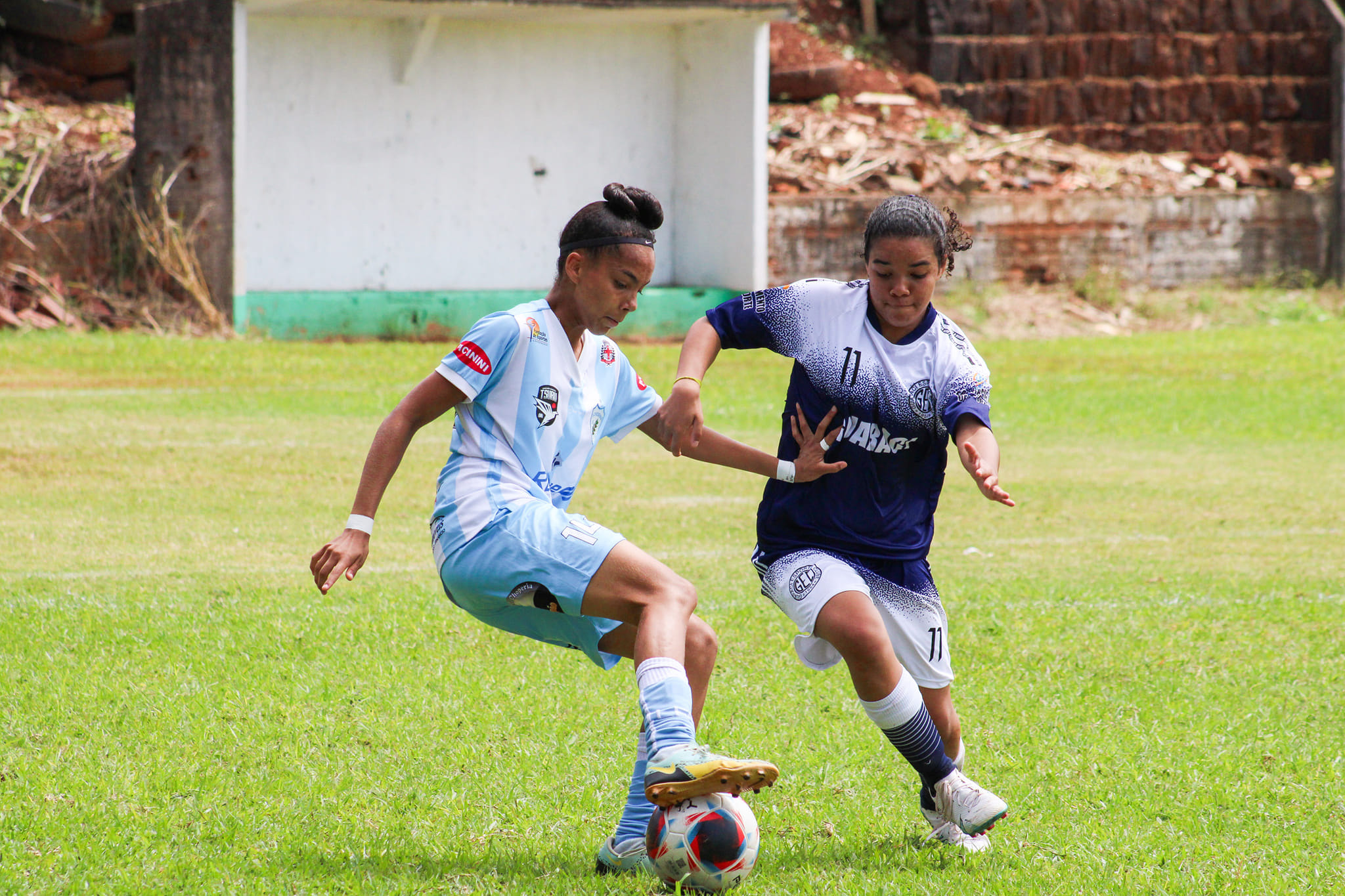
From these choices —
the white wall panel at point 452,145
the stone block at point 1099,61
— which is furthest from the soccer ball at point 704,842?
the stone block at point 1099,61

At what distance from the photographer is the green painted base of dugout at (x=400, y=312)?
18.0 metres

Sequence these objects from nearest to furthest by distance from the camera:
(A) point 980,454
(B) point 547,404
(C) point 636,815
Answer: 1. (C) point 636,815
2. (B) point 547,404
3. (A) point 980,454

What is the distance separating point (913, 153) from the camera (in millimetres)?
22328

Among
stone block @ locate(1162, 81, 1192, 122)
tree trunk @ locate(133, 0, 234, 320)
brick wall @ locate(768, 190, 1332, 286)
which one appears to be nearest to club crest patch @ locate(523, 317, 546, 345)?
tree trunk @ locate(133, 0, 234, 320)

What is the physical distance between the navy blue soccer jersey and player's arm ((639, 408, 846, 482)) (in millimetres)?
48

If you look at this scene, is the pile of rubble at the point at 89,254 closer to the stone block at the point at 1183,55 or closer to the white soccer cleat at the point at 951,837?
the white soccer cleat at the point at 951,837

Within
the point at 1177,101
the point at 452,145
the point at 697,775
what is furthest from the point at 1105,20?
the point at 697,775

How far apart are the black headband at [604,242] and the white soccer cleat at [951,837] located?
1.63m

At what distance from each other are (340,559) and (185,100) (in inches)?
577

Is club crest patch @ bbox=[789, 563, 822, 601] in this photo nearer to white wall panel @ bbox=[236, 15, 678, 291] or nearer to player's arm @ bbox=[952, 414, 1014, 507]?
player's arm @ bbox=[952, 414, 1014, 507]

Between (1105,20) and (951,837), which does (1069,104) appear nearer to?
(1105,20)

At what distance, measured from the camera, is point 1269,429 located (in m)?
12.9

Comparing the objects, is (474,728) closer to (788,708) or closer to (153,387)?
(788,708)

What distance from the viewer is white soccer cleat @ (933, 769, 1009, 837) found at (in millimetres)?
3885
